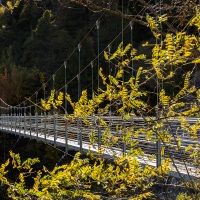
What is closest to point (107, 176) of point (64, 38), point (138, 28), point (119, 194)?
point (119, 194)

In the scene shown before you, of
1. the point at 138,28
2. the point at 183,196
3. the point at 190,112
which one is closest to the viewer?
the point at 190,112

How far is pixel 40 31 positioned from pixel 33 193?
25.4 m

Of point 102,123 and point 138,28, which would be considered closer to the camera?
point 102,123

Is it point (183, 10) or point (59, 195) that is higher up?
point (183, 10)

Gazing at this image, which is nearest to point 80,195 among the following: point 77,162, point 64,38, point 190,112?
point 77,162

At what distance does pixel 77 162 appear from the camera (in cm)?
288

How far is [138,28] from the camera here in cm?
2106

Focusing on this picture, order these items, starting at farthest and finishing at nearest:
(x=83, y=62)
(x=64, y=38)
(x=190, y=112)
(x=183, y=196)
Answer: (x=64, y=38) < (x=83, y=62) < (x=183, y=196) < (x=190, y=112)

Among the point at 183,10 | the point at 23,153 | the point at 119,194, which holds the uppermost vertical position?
the point at 183,10

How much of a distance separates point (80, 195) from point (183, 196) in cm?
46

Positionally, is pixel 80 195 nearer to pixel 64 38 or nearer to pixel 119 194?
pixel 119 194

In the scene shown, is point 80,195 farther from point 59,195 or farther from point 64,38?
point 64,38

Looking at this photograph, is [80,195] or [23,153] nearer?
[80,195]

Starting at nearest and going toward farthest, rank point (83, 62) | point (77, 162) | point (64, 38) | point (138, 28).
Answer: point (77, 162)
point (138, 28)
point (83, 62)
point (64, 38)
